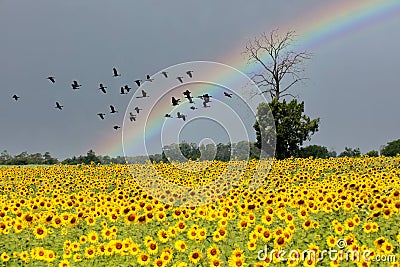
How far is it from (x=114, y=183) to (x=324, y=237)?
33.9 feet

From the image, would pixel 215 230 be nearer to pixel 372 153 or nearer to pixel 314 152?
pixel 372 153

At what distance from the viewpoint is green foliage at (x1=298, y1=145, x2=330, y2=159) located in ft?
125

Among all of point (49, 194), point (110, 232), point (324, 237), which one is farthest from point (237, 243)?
point (49, 194)

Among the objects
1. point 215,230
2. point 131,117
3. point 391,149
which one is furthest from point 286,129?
point 215,230

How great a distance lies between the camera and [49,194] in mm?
15820

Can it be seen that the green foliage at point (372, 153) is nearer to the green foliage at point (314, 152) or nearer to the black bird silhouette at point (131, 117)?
the green foliage at point (314, 152)

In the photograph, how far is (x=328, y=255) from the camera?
293 inches

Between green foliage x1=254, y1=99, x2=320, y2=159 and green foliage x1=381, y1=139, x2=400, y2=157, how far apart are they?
5073mm

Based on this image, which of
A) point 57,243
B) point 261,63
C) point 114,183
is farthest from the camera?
point 261,63

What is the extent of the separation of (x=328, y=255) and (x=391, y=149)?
3143 cm

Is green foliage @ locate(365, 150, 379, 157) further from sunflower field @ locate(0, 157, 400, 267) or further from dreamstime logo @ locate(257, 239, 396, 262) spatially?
dreamstime logo @ locate(257, 239, 396, 262)

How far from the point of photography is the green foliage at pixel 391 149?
36.3 meters

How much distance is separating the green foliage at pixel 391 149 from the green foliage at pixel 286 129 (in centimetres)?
507

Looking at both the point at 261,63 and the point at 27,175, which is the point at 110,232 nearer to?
the point at 27,175
